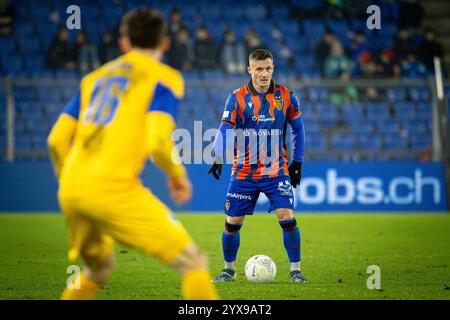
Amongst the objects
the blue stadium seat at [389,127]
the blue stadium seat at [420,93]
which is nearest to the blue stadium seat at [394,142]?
the blue stadium seat at [389,127]

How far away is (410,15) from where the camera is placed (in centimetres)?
2241

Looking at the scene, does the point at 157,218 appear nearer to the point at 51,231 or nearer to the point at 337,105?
the point at 51,231

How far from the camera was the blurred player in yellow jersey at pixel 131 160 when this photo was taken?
5.11 metres

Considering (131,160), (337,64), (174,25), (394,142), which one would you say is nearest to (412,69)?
(337,64)

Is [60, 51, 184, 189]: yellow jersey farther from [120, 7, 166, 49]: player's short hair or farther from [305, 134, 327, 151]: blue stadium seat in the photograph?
[305, 134, 327, 151]: blue stadium seat

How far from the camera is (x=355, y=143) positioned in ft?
62.7

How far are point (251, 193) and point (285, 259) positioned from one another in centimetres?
215

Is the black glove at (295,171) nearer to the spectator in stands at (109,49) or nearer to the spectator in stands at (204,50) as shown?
the spectator in stands at (109,49)

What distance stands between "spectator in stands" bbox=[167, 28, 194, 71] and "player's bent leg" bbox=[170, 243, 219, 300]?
15151mm

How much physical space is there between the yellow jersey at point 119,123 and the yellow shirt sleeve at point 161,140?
0.10 ft

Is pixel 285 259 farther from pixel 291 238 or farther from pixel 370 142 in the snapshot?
pixel 370 142
